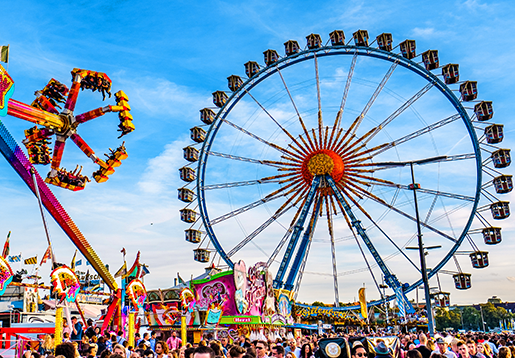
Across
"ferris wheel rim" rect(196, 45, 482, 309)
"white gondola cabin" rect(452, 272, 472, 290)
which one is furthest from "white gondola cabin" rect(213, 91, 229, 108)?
"white gondola cabin" rect(452, 272, 472, 290)

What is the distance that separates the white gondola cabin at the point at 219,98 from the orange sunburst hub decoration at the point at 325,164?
255 inches

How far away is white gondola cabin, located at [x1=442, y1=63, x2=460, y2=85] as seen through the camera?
2562cm

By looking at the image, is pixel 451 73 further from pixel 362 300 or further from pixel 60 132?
pixel 60 132

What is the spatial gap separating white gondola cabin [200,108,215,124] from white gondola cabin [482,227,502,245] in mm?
17256

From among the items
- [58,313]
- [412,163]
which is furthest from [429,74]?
[58,313]

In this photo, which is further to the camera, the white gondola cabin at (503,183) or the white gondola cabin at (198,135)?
the white gondola cabin at (198,135)

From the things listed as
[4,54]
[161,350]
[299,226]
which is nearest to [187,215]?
[299,226]

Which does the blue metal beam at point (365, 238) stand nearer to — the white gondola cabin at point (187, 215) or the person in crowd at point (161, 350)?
the white gondola cabin at point (187, 215)

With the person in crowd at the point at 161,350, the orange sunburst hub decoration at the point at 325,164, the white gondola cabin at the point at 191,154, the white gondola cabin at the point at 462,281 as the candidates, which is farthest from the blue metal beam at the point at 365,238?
the person in crowd at the point at 161,350

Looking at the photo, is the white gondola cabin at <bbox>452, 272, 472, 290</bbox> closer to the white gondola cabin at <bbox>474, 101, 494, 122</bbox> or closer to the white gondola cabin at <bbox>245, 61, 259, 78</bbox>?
the white gondola cabin at <bbox>474, 101, 494, 122</bbox>

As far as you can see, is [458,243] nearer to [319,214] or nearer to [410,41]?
[319,214]

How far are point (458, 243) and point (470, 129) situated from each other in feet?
21.2

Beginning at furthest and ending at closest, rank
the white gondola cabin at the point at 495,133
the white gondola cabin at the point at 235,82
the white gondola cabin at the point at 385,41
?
1. the white gondola cabin at the point at 235,82
2. the white gondola cabin at the point at 385,41
3. the white gondola cabin at the point at 495,133

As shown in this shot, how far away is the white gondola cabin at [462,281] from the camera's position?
87.5 ft
